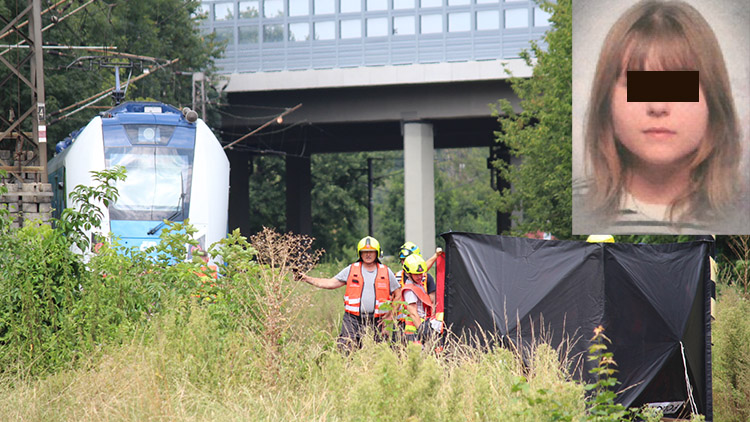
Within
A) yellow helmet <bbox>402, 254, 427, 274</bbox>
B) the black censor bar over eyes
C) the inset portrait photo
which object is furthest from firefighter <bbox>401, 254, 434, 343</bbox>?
the black censor bar over eyes

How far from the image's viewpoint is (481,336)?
30.2ft

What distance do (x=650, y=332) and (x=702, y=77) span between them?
2.15 m

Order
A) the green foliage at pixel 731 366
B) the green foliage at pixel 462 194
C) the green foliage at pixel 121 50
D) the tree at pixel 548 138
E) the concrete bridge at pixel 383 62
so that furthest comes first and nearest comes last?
the green foliage at pixel 462 194 < the concrete bridge at pixel 383 62 < the green foliage at pixel 121 50 < the tree at pixel 548 138 < the green foliage at pixel 731 366

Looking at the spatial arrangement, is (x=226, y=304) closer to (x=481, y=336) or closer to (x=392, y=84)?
(x=481, y=336)

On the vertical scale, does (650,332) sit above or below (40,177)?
below

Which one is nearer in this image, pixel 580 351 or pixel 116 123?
pixel 580 351

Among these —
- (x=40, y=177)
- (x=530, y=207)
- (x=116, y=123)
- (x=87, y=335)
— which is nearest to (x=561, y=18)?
(x=530, y=207)

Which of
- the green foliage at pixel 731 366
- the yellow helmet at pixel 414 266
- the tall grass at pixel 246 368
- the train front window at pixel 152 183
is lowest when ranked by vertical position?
the green foliage at pixel 731 366

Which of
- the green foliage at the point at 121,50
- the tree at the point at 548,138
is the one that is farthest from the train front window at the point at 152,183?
the tree at the point at 548,138

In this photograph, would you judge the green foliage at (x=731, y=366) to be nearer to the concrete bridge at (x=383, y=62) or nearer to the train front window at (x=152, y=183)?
the train front window at (x=152, y=183)

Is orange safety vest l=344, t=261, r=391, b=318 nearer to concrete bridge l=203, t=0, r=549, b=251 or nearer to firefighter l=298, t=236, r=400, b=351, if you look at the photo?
firefighter l=298, t=236, r=400, b=351

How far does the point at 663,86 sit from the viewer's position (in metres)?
8.42

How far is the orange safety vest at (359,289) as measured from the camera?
10789 millimetres

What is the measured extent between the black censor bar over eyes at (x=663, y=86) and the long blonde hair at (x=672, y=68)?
58 millimetres
